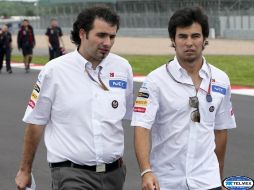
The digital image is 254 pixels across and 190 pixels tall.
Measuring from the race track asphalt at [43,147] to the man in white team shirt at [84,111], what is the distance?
10.7 ft

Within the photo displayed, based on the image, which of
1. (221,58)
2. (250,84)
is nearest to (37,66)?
(221,58)

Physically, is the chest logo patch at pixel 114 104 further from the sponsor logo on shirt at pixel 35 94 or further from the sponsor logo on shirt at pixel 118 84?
the sponsor logo on shirt at pixel 35 94

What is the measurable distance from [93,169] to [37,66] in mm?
22541

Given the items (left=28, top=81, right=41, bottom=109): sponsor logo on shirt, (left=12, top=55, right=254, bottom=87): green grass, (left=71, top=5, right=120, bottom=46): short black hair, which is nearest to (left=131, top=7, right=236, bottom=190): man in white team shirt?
(left=71, top=5, right=120, bottom=46): short black hair

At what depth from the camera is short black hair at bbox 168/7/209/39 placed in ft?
12.3

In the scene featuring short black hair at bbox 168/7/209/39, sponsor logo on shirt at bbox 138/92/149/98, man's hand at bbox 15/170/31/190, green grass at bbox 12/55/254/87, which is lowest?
green grass at bbox 12/55/254/87

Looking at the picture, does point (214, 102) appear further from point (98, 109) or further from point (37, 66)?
point (37, 66)

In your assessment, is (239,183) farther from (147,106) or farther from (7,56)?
(7,56)

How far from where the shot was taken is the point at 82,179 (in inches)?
155

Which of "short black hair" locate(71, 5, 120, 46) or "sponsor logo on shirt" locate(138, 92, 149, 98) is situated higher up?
"short black hair" locate(71, 5, 120, 46)

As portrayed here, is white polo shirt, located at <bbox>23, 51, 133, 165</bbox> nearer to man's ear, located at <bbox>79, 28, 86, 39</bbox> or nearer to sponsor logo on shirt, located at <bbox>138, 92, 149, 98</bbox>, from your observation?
man's ear, located at <bbox>79, 28, 86, 39</bbox>

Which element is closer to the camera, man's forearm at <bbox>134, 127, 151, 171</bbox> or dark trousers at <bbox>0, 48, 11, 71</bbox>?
man's forearm at <bbox>134, 127, 151, 171</bbox>

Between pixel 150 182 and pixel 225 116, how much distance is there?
74 centimetres

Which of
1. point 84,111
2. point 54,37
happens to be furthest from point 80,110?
point 54,37
